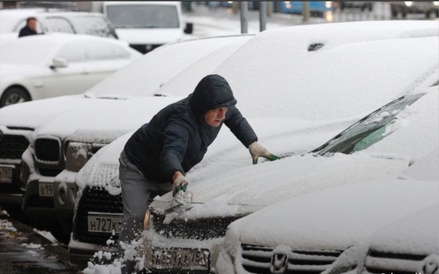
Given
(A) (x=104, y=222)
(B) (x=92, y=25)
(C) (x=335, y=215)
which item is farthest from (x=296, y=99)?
(B) (x=92, y=25)

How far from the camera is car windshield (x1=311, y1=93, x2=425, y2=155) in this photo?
732cm

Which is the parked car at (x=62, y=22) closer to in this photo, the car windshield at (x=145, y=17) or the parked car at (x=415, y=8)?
the car windshield at (x=145, y=17)

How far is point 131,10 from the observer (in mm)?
32406

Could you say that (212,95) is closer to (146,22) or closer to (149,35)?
(149,35)

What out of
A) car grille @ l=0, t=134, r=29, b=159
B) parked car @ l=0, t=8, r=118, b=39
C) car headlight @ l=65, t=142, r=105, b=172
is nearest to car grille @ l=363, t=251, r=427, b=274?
car headlight @ l=65, t=142, r=105, b=172

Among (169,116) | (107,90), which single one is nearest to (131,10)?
(107,90)

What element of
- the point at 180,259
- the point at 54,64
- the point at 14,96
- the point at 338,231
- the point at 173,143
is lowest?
the point at 14,96

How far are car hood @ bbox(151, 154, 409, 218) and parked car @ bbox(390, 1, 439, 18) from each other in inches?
1639

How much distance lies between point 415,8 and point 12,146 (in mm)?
40145

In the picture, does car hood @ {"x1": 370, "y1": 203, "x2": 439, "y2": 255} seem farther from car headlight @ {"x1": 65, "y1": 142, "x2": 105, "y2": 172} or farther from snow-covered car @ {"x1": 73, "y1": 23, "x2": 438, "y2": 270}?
car headlight @ {"x1": 65, "y1": 142, "x2": 105, "y2": 172}

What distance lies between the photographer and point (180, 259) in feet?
22.0

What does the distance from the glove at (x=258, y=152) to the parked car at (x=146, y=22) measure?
75.1ft

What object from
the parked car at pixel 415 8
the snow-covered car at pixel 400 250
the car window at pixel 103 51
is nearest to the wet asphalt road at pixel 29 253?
the snow-covered car at pixel 400 250

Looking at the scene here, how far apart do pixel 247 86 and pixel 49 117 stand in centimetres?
229
